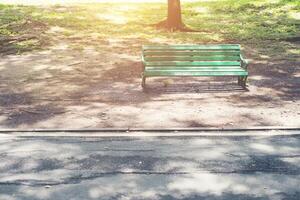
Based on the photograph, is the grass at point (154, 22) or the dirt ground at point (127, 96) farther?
the grass at point (154, 22)

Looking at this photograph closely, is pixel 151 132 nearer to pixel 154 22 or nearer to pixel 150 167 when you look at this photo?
pixel 150 167

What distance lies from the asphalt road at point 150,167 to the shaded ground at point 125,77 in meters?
0.87

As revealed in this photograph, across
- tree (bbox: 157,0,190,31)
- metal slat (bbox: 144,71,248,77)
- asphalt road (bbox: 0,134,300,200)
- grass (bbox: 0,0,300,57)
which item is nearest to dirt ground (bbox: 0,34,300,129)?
metal slat (bbox: 144,71,248,77)

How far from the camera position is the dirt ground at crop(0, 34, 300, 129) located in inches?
348

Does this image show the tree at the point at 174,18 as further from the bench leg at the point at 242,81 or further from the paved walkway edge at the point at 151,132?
the paved walkway edge at the point at 151,132

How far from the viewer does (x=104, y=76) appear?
12359 mm

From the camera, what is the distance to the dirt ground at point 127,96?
8844 millimetres

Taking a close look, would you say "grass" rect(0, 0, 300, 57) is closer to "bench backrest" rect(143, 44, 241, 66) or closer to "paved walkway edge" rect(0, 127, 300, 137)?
"bench backrest" rect(143, 44, 241, 66)

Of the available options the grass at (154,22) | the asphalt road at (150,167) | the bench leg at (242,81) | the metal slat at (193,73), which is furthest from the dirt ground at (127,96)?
the grass at (154,22)

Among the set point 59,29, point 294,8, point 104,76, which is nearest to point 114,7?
point 59,29

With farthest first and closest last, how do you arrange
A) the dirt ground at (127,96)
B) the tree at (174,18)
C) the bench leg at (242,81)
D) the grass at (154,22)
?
1. the tree at (174,18)
2. the grass at (154,22)
3. the bench leg at (242,81)
4. the dirt ground at (127,96)

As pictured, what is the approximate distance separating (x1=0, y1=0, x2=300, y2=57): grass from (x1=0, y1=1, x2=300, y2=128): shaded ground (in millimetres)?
43

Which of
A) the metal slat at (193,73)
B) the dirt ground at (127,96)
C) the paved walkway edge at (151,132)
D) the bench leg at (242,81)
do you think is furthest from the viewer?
the bench leg at (242,81)

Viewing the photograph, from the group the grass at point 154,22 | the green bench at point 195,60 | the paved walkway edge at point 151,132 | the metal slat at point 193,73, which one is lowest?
the grass at point 154,22
